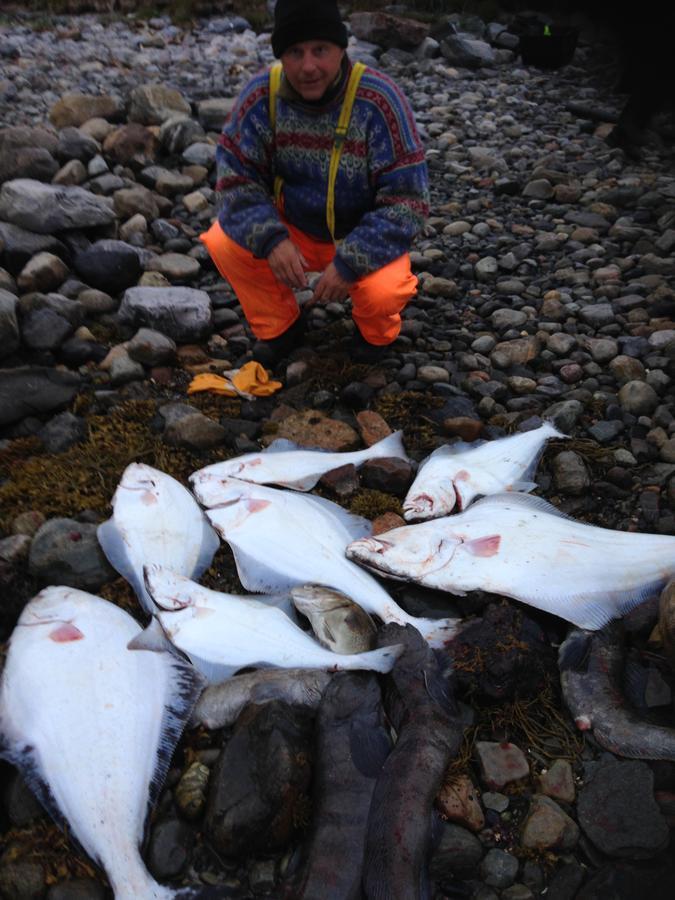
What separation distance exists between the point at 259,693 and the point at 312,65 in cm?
250

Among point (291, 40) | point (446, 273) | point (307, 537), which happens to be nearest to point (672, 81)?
point (446, 273)

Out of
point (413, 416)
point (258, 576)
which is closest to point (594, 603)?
point (258, 576)

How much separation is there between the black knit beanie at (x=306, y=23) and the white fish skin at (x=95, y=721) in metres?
2.40

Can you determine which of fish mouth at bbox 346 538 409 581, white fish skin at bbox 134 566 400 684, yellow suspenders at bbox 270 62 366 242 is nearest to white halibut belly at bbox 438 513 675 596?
fish mouth at bbox 346 538 409 581

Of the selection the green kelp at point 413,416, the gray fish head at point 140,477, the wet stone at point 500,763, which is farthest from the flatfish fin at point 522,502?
the gray fish head at point 140,477

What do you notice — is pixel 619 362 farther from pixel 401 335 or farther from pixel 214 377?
pixel 214 377

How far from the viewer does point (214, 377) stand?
12.4ft

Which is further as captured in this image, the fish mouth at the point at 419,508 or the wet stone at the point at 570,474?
the wet stone at the point at 570,474

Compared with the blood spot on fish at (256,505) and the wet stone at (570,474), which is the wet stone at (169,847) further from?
the wet stone at (570,474)

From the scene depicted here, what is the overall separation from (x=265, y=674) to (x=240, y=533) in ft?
2.19

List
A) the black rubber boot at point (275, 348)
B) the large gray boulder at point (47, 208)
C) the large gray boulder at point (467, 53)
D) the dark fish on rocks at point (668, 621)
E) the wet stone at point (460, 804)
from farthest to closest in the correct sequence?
the large gray boulder at point (467, 53) → the large gray boulder at point (47, 208) → the black rubber boot at point (275, 348) → the dark fish on rocks at point (668, 621) → the wet stone at point (460, 804)

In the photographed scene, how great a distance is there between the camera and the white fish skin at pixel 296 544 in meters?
2.59

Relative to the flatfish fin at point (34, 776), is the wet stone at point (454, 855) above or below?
below

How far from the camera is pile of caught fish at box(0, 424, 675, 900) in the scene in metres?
2.10
